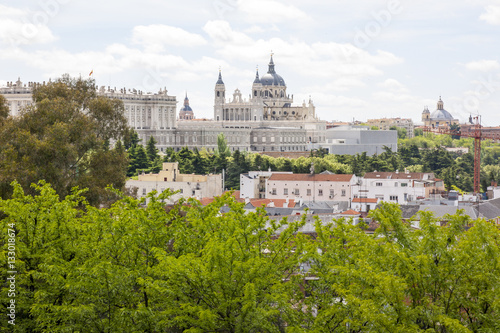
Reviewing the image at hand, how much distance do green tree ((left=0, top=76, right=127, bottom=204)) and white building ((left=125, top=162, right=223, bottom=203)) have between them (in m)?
40.2

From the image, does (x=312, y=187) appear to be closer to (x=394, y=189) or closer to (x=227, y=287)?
(x=394, y=189)

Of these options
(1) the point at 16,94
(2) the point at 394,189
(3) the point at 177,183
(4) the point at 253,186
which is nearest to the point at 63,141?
(2) the point at 394,189

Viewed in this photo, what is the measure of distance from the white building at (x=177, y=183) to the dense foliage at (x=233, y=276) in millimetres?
54973

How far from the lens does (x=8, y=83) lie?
501 ft

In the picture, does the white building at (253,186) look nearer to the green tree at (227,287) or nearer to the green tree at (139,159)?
the green tree at (139,159)

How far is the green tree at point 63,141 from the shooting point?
33.2 meters

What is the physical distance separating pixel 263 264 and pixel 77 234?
515 cm

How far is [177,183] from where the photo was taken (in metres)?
80.8

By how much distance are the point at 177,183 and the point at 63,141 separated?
46.6m

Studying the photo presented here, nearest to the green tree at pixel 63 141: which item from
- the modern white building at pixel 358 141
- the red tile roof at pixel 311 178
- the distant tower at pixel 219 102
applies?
the red tile roof at pixel 311 178

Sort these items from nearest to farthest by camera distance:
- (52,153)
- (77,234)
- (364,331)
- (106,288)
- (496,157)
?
1. (364,331)
2. (106,288)
3. (77,234)
4. (52,153)
5. (496,157)

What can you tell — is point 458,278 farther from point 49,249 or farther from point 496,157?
point 496,157

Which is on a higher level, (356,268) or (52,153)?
(52,153)

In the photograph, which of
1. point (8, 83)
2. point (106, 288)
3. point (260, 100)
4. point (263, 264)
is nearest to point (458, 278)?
point (263, 264)
